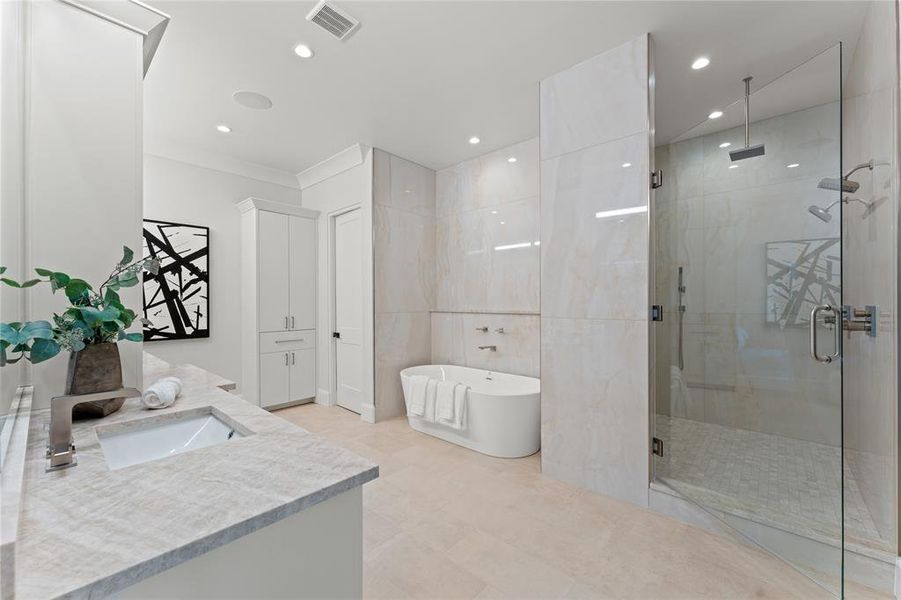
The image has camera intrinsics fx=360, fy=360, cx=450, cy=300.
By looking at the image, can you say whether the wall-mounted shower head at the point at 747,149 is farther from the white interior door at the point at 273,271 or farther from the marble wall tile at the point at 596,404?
the white interior door at the point at 273,271

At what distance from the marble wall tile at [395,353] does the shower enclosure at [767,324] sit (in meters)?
2.39

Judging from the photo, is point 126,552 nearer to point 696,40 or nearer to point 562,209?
point 562,209

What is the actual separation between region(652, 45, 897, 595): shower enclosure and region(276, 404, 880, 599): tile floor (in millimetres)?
266

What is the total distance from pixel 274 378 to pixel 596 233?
3.57m

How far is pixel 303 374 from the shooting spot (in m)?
4.22

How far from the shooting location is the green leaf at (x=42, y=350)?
1.04 m

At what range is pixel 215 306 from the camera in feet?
12.8

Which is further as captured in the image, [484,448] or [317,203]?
[317,203]

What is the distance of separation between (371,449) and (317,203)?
2941 millimetres

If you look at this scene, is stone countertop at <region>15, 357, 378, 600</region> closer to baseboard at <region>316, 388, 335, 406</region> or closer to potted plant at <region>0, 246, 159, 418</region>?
potted plant at <region>0, 246, 159, 418</region>

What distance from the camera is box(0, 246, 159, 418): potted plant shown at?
1125mm

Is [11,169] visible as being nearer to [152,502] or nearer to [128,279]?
[128,279]

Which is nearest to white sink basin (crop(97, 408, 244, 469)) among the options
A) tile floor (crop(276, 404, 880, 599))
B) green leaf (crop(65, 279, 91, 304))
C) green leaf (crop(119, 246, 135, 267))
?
green leaf (crop(65, 279, 91, 304))

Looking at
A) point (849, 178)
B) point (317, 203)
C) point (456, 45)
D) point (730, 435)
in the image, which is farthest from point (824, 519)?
point (317, 203)
